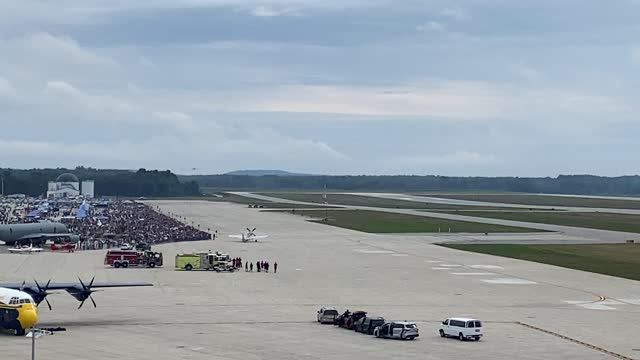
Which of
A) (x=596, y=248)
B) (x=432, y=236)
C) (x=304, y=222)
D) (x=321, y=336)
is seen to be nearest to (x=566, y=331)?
(x=321, y=336)

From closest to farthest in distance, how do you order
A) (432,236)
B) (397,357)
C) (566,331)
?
1. (397,357)
2. (566,331)
3. (432,236)

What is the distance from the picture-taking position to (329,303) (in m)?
68.2

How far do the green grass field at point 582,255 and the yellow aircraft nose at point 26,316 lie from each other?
173 ft

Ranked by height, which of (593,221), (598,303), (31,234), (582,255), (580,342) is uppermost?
(593,221)

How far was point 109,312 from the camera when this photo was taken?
61.2 metres

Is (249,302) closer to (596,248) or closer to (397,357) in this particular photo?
(397,357)

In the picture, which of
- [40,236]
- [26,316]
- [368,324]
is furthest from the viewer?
[40,236]

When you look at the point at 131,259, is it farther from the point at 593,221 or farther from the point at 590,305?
the point at 593,221

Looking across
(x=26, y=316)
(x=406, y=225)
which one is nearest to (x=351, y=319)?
(x=26, y=316)

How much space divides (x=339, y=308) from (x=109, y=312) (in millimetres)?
13569

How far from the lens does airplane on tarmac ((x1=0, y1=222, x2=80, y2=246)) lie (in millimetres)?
116812

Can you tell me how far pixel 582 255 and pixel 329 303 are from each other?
4864cm

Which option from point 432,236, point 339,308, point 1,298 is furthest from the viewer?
point 432,236

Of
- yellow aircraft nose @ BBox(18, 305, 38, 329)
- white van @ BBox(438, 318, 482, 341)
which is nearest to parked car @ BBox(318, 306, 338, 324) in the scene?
white van @ BBox(438, 318, 482, 341)
